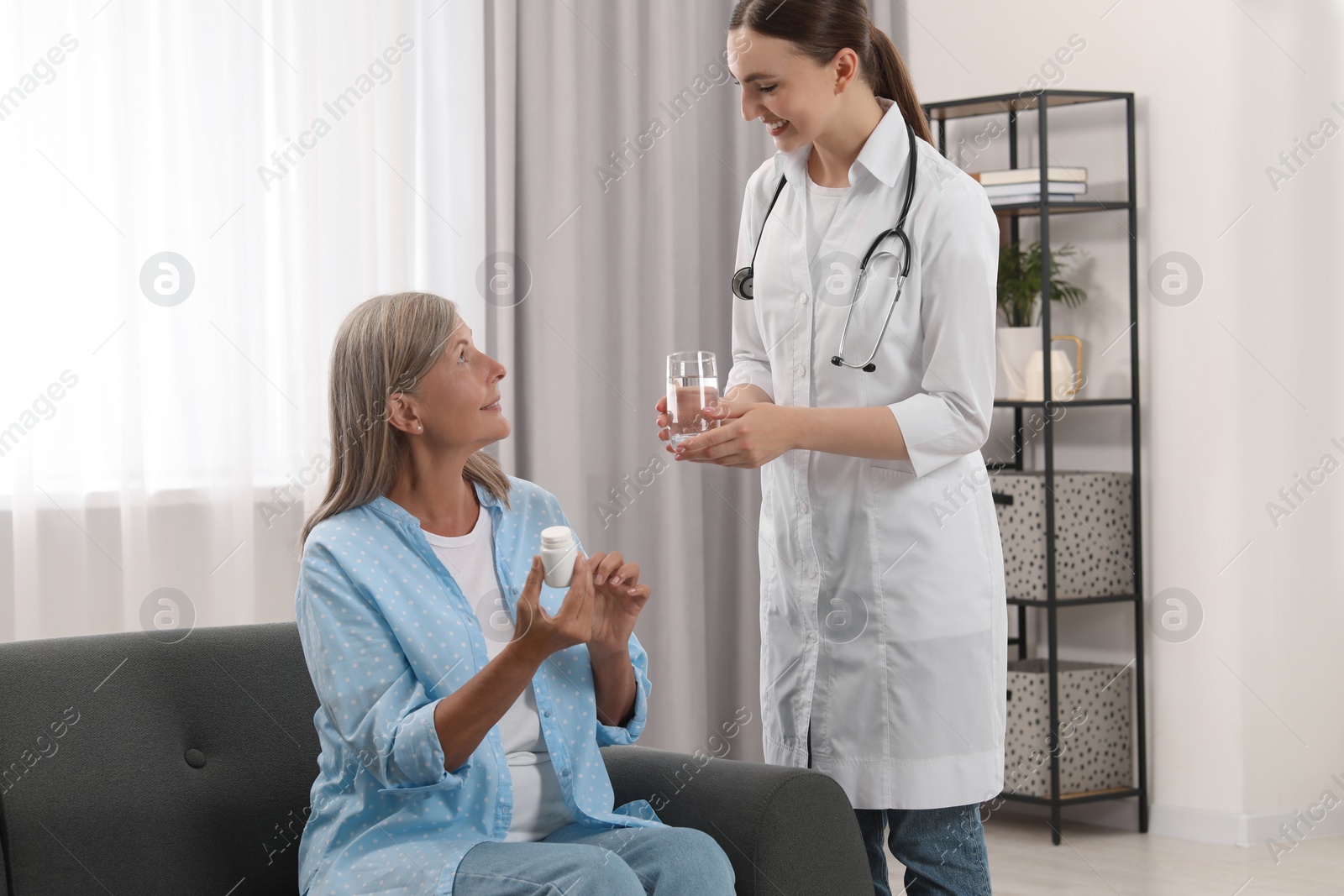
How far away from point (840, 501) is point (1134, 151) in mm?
2154

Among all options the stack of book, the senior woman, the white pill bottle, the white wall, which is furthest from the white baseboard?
the white pill bottle

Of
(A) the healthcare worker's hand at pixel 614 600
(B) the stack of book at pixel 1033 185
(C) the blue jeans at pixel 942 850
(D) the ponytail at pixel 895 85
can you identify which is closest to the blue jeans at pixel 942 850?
(C) the blue jeans at pixel 942 850

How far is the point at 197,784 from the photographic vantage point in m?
1.83

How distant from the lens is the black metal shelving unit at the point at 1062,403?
352cm

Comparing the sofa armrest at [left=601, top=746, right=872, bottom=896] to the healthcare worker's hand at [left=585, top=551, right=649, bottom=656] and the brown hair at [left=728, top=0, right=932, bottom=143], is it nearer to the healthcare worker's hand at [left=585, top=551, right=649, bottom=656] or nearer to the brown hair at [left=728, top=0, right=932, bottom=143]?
the healthcare worker's hand at [left=585, top=551, right=649, bottom=656]

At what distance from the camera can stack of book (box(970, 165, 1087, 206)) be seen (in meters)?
3.57

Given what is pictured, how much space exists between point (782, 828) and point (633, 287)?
2.01m

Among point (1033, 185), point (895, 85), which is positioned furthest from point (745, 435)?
point (1033, 185)

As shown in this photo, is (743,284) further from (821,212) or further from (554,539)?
(554,539)

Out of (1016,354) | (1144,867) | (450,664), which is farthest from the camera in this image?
(1016,354)

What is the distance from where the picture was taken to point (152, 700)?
1839 mm

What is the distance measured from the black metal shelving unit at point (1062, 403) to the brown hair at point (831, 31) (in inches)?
66.9

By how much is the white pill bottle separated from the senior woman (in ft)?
0.06

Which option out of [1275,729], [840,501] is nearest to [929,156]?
[840,501]
